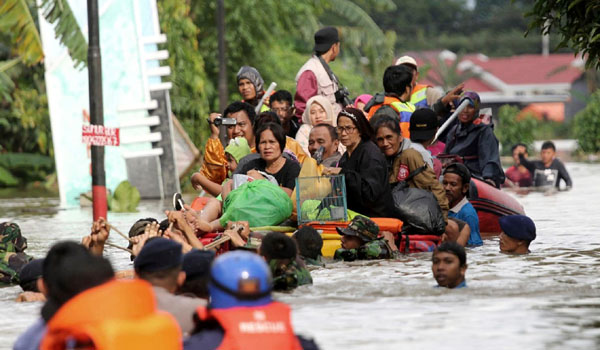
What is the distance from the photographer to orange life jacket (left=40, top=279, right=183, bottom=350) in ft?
17.2

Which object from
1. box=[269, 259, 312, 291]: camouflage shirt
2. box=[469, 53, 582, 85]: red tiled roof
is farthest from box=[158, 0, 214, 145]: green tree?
box=[469, 53, 582, 85]: red tiled roof

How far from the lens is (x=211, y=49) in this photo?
114ft

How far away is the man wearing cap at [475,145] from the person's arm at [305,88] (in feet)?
6.19

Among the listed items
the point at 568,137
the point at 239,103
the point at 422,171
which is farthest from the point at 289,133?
the point at 568,137

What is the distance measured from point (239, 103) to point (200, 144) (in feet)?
55.3

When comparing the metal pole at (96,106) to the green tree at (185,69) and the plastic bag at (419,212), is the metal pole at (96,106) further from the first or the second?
the green tree at (185,69)

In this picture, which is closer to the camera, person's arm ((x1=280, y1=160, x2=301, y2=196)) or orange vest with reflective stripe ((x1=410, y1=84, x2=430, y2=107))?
person's arm ((x1=280, y1=160, x2=301, y2=196))

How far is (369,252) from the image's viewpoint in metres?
11.8

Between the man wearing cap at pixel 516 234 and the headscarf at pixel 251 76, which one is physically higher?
the headscarf at pixel 251 76

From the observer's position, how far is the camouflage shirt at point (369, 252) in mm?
11812

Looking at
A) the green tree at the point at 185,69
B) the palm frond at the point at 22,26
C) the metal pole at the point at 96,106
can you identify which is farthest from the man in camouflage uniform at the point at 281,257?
the green tree at the point at 185,69

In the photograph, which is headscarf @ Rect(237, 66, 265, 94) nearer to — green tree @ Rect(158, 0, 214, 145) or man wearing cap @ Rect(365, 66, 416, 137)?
man wearing cap @ Rect(365, 66, 416, 137)

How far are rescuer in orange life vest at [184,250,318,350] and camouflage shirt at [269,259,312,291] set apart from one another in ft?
12.3

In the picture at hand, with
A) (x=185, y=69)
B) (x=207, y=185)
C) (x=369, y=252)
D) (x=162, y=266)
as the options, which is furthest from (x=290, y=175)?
(x=185, y=69)
